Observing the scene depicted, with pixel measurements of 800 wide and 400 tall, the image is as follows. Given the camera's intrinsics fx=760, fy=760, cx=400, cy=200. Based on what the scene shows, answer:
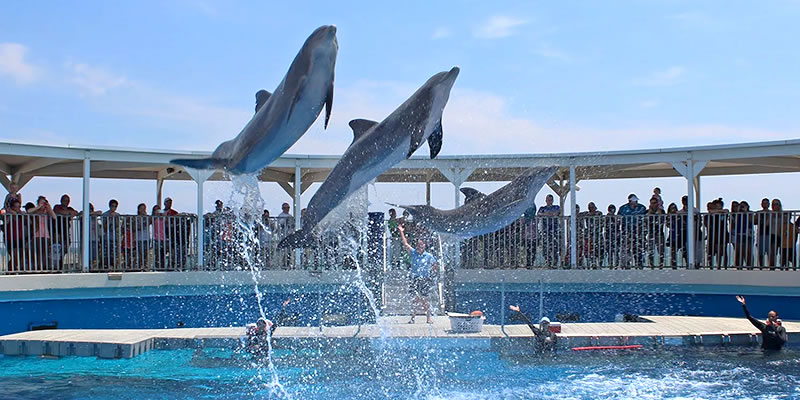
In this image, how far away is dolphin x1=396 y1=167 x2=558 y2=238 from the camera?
27.3 ft

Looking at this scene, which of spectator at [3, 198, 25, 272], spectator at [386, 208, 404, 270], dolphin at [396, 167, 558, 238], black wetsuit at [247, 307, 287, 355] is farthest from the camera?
spectator at [386, 208, 404, 270]

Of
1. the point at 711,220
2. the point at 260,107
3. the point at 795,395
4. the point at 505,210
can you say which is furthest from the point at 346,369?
the point at 711,220

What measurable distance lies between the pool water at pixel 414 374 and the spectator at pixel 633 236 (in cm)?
416

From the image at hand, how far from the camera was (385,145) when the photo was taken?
7102 mm

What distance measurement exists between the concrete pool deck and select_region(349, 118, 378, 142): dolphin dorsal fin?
490 centimetres

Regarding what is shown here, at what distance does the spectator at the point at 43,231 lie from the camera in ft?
46.6

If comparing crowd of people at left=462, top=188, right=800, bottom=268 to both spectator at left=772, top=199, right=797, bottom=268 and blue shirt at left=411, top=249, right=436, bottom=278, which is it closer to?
spectator at left=772, top=199, right=797, bottom=268

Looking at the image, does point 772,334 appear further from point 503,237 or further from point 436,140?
point 436,140

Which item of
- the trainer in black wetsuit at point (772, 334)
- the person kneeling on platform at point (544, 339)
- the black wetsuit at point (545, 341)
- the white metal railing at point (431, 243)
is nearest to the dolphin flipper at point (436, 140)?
the person kneeling on platform at point (544, 339)

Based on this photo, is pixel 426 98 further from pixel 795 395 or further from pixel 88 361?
pixel 88 361

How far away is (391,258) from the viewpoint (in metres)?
16.2

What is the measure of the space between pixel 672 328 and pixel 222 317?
8.56 m

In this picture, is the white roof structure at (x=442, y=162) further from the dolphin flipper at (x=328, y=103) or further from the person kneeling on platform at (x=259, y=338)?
the dolphin flipper at (x=328, y=103)

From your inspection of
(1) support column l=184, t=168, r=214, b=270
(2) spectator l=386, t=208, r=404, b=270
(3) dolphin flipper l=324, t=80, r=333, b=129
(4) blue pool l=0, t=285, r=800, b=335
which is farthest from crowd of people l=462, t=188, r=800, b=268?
(3) dolphin flipper l=324, t=80, r=333, b=129
